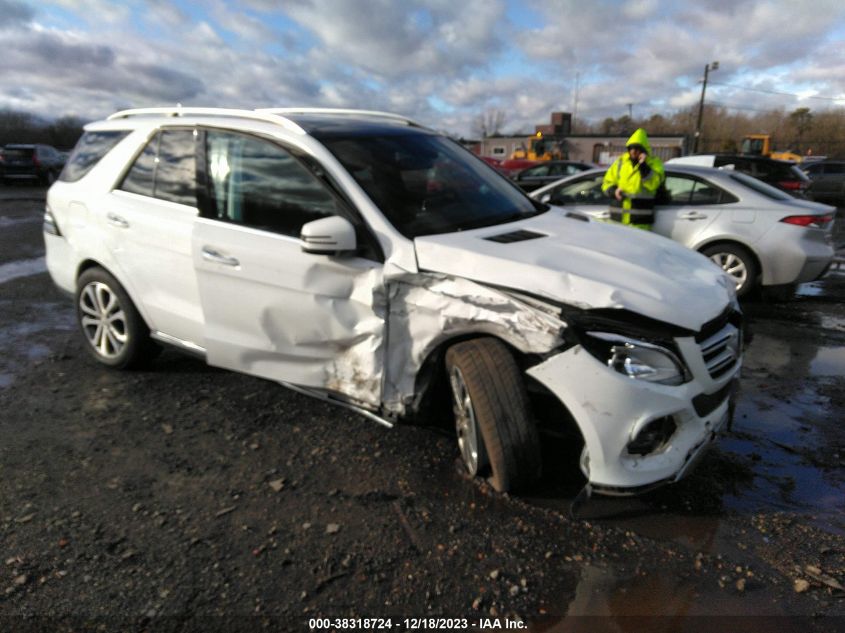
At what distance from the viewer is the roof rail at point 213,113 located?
357 cm

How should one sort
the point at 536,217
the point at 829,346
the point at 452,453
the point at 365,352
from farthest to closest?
the point at 829,346 → the point at 536,217 → the point at 452,453 → the point at 365,352

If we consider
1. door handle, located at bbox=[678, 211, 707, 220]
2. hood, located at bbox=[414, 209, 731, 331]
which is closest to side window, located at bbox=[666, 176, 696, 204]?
door handle, located at bbox=[678, 211, 707, 220]

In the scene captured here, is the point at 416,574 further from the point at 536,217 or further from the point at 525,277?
the point at 536,217

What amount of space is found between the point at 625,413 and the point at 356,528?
50.8 inches

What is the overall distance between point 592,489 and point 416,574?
0.84 meters

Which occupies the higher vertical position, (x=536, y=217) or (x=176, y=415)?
(x=536, y=217)

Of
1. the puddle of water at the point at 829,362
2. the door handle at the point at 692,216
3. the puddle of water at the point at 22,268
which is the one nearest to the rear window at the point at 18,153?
the puddle of water at the point at 22,268

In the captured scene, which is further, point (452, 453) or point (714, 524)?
point (452, 453)

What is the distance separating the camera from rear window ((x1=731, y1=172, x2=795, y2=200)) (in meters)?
6.78

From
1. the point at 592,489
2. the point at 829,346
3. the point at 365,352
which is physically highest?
the point at 365,352

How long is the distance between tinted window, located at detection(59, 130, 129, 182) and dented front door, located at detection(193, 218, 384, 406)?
1390 mm

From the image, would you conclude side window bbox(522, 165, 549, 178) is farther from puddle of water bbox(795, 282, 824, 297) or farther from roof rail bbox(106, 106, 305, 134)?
roof rail bbox(106, 106, 305, 134)

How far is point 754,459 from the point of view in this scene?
3350 millimetres

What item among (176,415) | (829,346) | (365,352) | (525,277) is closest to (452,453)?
(365,352)
